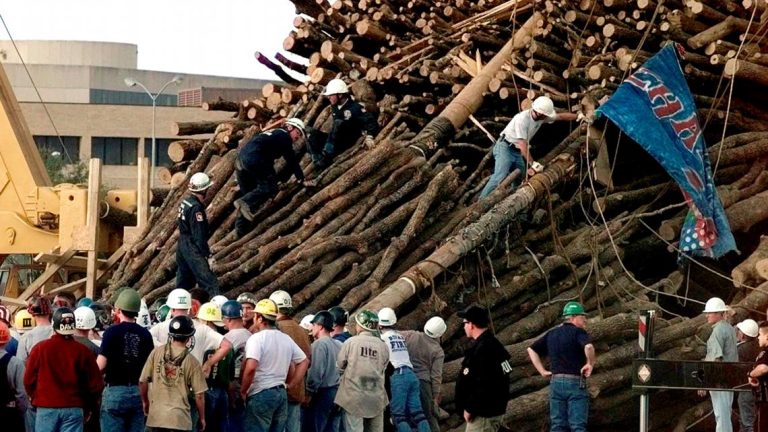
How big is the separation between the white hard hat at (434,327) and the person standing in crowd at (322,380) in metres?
1.48

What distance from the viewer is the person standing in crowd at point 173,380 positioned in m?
15.5

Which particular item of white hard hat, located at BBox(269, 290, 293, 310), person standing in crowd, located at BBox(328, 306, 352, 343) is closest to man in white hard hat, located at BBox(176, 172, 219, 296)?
person standing in crowd, located at BBox(328, 306, 352, 343)

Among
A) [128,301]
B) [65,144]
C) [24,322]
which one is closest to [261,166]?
[24,322]

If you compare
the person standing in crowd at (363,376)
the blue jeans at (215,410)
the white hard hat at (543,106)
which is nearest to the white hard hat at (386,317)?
the person standing in crowd at (363,376)

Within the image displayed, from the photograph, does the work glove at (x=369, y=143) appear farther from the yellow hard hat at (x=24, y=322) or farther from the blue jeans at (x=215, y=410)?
the blue jeans at (x=215, y=410)

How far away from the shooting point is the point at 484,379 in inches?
652

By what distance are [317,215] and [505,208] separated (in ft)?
7.90

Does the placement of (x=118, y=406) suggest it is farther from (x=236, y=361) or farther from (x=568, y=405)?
(x=568, y=405)

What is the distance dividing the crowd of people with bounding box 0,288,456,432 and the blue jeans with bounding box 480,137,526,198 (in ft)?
12.8

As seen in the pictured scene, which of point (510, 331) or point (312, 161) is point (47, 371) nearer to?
point (510, 331)

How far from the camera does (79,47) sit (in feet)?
324

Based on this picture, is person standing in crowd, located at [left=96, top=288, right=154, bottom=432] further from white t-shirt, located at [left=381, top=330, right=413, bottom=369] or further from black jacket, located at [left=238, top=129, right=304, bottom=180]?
black jacket, located at [left=238, top=129, right=304, bottom=180]

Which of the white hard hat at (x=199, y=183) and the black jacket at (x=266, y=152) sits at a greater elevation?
the black jacket at (x=266, y=152)

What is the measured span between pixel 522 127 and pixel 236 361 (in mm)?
7237
